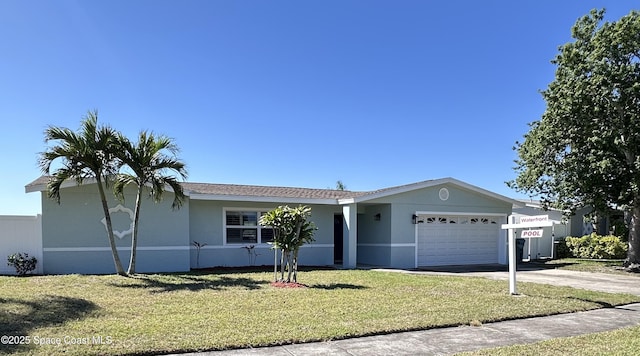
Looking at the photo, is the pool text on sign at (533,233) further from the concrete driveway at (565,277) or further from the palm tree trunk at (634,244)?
the palm tree trunk at (634,244)

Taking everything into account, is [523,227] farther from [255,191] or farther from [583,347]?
[255,191]

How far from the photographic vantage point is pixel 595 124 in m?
15.2

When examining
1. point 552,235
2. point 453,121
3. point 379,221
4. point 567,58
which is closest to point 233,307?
point 379,221

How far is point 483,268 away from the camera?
16328 mm

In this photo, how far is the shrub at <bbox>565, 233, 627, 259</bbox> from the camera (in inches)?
804

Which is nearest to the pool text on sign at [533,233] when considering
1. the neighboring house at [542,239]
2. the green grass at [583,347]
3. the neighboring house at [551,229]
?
the green grass at [583,347]

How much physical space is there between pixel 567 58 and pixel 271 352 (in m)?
15.9

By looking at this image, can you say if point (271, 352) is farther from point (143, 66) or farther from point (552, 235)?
point (552, 235)

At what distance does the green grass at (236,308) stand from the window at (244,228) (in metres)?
3.59

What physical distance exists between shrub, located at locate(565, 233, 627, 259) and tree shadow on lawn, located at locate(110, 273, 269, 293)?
17.7m

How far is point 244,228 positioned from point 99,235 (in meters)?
4.81

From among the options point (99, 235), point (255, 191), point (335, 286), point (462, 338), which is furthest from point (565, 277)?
point (99, 235)

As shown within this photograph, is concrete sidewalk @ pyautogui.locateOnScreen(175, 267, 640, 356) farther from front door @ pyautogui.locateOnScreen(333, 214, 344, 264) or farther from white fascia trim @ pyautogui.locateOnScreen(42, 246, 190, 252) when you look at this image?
front door @ pyautogui.locateOnScreen(333, 214, 344, 264)

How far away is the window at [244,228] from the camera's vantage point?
15.5m
